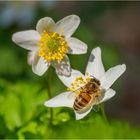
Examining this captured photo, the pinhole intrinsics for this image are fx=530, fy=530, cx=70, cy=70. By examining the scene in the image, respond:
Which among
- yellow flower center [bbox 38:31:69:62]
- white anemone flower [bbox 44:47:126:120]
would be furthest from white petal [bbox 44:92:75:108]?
yellow flower center [bbox 38:31:69:62]

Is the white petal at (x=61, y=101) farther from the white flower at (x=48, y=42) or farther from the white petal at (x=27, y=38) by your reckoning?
the white petal at (x=27, y=38)

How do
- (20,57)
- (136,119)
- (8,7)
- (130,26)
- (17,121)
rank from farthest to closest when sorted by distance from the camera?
1. (130,26)
2. (136,119)
3. (8,7)
4. (20,57)
5. (17,121)

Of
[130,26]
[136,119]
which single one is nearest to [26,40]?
[136,119]

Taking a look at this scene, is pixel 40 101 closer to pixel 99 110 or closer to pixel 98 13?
pixel 99 110

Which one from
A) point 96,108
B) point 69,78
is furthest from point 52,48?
point 96,108

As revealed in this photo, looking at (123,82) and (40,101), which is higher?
(40,101)

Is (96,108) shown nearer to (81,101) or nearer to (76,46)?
(81,101)

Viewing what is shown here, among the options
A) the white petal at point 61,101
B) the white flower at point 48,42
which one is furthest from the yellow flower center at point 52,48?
the white petal at point 61,101
